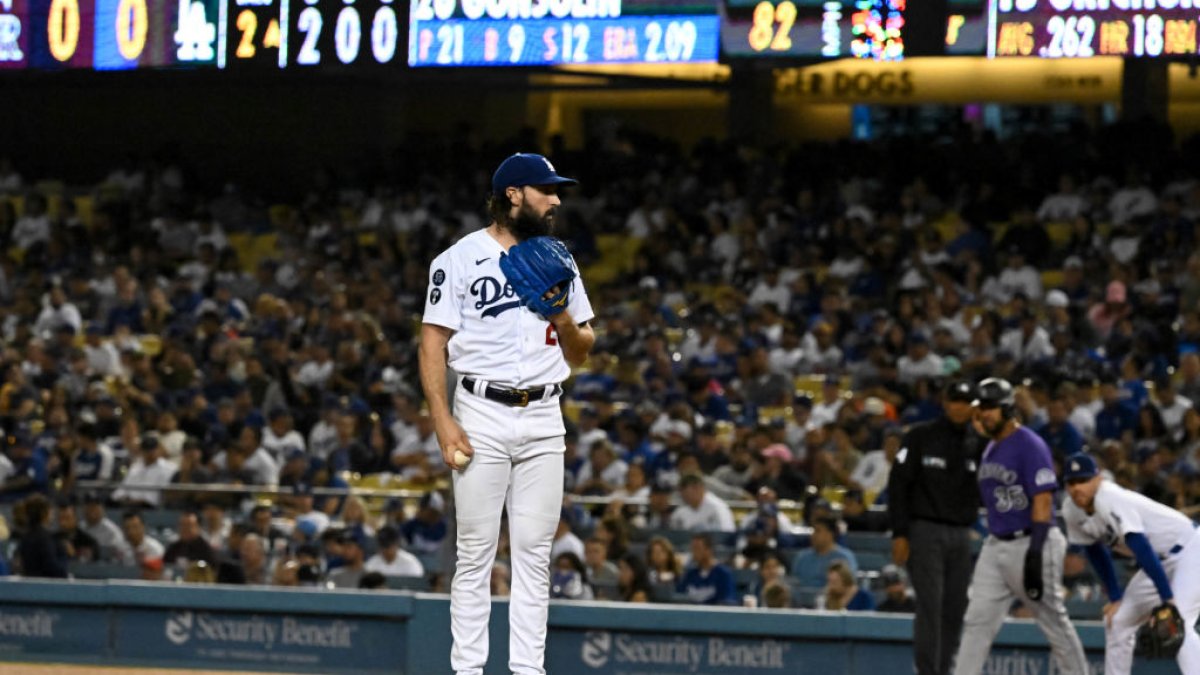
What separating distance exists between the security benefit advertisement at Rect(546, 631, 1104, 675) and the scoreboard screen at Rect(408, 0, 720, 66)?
297 centimetres

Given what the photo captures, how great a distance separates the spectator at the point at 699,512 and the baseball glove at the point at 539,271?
20.7 ft

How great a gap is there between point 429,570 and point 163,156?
10.9 meters

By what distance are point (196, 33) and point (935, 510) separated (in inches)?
188

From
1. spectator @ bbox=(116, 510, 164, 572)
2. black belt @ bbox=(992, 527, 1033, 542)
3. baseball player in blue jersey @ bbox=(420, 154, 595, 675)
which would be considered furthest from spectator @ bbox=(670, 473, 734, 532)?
baseball player in blue jersey @ bbox=(420, 154, 595, 675)

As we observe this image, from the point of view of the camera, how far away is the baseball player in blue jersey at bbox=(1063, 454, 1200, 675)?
7.87m

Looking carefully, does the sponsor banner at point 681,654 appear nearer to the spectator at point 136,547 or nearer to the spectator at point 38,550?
the spectator at point 38,550

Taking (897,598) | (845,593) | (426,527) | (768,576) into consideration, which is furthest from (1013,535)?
(426,527)

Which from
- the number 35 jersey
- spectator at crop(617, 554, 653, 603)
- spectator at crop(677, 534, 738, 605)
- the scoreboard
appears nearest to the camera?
the number 35 jersey

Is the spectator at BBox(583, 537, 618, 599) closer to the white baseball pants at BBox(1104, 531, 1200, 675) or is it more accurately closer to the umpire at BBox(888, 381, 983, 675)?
the umpire at BBox(888, 381, 983, 675)

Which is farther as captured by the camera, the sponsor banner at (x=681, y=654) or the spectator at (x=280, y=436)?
the spectator at (x=280, y=436)

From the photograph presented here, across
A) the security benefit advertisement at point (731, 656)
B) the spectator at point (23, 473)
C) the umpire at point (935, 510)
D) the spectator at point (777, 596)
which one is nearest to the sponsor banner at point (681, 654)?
the security benefit advertisement at point (731, 656)

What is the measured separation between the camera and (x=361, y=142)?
2191 cm

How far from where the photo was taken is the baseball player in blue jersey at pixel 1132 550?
7871mm

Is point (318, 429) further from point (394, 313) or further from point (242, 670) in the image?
point (242, 670)
